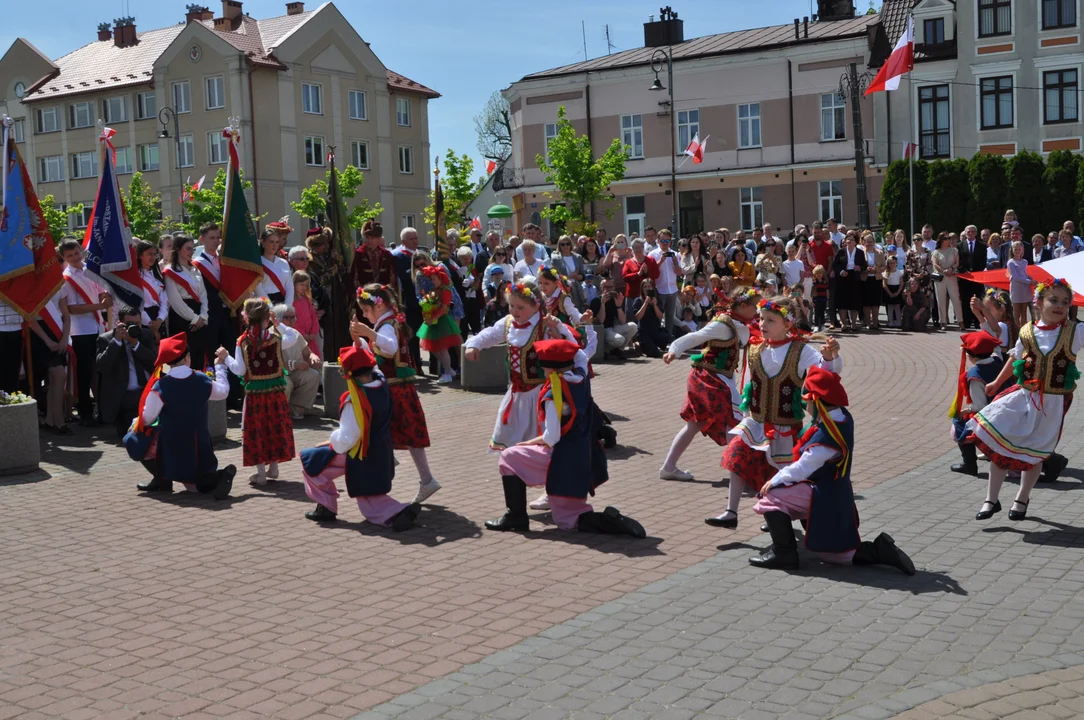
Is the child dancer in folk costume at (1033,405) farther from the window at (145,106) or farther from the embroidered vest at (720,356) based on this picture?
the window at (145,106)

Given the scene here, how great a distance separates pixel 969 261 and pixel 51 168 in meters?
56.8

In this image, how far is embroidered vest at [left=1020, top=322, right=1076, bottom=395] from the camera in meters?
8.49

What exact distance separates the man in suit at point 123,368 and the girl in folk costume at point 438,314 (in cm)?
421

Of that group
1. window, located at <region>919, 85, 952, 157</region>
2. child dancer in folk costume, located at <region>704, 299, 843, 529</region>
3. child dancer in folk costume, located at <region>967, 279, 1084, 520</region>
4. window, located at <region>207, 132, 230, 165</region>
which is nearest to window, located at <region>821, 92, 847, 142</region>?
window, located at <region>919, 85, 952, 157</region>

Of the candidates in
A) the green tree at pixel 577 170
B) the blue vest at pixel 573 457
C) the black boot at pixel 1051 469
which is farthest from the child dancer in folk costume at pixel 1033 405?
the green tree at pixel 577 170

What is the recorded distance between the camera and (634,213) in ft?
177

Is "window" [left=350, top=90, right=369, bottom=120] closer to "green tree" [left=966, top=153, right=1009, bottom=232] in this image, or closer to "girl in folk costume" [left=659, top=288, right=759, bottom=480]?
"green tree" [left=966, top=153, right=1009, bottom=232]

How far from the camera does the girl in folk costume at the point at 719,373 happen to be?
9758 millimetres

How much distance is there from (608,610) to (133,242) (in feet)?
28.0

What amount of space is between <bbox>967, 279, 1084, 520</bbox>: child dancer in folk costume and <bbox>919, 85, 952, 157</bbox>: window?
133 ft

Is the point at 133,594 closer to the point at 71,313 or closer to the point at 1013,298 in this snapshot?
the point at 71,313

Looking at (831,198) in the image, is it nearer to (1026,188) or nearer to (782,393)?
(1026,188)

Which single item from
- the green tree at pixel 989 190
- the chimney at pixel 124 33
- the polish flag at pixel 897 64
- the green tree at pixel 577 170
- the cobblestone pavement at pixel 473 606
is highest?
the chimney at pixel 124 33

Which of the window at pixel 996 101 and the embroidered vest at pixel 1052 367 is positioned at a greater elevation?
the window at pixel 996 101
